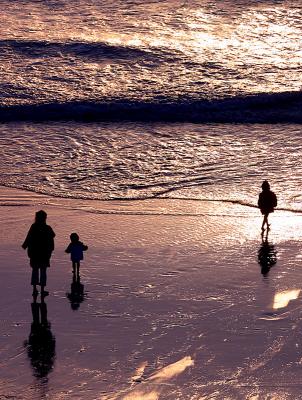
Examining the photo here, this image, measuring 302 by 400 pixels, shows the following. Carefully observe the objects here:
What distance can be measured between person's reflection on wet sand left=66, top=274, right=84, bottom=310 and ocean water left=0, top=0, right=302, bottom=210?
494cm

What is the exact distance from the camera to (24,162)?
60.3 ft

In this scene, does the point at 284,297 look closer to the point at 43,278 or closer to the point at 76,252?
the point at 76,252

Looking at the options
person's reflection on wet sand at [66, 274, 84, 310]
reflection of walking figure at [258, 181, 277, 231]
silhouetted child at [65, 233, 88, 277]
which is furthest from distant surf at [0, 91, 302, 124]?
person's reflection on wet sand at [66, 274, 84, 310]

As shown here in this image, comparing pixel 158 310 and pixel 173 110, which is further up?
pixel 173 110

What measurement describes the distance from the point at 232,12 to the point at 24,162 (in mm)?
14623

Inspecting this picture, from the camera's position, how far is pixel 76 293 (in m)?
10.8

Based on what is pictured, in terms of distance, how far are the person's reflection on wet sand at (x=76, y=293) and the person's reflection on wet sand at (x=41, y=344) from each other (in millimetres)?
354

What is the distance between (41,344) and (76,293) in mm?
1603

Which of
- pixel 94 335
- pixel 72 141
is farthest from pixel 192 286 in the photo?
pixel 72 141

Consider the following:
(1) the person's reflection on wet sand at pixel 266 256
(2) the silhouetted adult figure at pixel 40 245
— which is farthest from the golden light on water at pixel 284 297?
(2) the silhouetted adult figure at pixel 40 245

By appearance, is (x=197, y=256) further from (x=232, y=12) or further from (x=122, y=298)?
(x=232, y=12)

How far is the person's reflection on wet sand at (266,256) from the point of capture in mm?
11723

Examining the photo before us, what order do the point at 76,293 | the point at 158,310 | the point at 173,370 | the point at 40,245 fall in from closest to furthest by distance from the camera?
the point at 173,370 → the point at 158,310 → the point at 40,245 → the point at 76,293

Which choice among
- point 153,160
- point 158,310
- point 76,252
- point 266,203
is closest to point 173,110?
point 153,160
